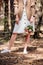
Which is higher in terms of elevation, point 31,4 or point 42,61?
point 31,4

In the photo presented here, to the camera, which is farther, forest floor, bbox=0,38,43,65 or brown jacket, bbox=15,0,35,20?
brown jacket, bbox=15,0,35,20

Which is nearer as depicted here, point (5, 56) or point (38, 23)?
point (5, 56)

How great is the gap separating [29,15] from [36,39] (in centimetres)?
301

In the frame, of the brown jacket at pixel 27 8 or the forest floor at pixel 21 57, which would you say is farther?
the brown jacket at pixel 27 8

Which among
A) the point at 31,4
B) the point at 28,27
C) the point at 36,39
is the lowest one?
the point at 36,39

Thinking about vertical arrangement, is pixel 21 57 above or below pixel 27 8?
below

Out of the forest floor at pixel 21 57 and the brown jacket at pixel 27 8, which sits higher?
the brown jacket at pixel 27 8

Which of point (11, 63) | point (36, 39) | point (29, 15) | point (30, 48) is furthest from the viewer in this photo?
point (36, 39)

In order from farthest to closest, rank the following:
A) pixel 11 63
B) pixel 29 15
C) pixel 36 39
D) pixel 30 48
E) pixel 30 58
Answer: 1. pixel 36 39
2. pixel 30 48
3. pixel 29 15
4. pixel 30 58
5. pixel 11 63

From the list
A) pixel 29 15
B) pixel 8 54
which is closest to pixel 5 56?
pixel 8 54

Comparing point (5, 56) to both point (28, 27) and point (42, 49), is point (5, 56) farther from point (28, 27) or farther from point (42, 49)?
point (42, 49)

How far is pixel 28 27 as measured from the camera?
23.8 ft

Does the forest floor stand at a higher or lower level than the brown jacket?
lower

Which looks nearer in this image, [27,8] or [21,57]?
[21,57]
